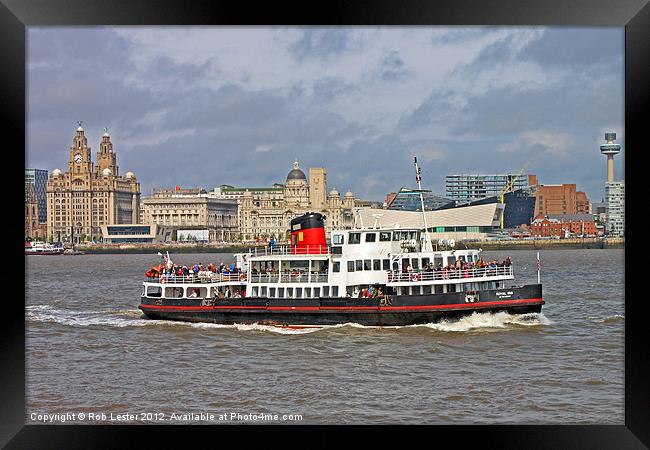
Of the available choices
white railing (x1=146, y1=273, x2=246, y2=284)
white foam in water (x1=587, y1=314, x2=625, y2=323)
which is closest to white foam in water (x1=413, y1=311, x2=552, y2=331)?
white foam in water (x1=587, y1=314, x2=625, y2=323)

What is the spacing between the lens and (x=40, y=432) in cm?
1006

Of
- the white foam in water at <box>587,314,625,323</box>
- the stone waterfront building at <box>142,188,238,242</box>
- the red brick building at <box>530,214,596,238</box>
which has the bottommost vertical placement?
the white foam in water at <box>587,314,625,323</box>

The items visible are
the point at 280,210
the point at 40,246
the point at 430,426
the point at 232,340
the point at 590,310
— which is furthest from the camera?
the point at 280,210

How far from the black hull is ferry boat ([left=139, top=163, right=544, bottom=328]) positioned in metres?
0.03

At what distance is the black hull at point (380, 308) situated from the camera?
2311 cm

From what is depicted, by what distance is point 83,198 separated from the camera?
168 meters

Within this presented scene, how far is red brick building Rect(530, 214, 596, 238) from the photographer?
126375mm

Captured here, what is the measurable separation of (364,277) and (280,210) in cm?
14025

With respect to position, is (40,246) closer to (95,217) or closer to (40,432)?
(95,217)

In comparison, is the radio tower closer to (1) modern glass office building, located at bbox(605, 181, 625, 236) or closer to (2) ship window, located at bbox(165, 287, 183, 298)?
(1) modern glass office building, located at bbox(605, 181, 625, 236)

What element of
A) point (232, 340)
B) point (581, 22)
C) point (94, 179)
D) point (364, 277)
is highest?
point (94, 179)

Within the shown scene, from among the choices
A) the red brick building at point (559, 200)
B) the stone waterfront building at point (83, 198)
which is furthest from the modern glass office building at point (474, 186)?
the stone waterfront building at point (83, 198)

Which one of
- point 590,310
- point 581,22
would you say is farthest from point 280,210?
point 581,22

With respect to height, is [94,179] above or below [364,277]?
above
